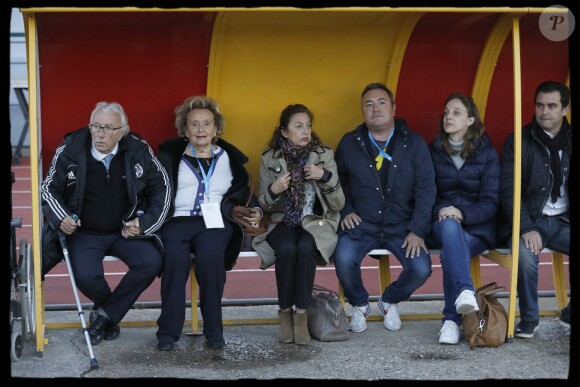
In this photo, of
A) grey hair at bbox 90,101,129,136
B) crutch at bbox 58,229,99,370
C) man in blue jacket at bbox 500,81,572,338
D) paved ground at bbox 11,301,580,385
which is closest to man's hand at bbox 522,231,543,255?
man in blue jacket at bbox 500,81,572,338

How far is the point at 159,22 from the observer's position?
631cm

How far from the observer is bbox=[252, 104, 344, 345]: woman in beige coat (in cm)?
591

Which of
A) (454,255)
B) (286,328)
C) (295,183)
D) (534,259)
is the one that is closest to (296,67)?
(295,183)

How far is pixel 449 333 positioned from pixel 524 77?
221cm

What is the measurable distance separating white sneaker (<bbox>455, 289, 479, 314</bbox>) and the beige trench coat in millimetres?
899

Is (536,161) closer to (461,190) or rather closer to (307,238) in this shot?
(461,190)

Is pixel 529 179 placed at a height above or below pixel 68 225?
above

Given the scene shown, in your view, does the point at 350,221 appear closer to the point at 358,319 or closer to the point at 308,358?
the point at 358,319

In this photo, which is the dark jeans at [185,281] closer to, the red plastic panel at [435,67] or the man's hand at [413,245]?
the man's hand at [413,245]

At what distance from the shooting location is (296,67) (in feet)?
21.8

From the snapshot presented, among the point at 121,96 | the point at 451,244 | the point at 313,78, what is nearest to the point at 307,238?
the point at 451,244

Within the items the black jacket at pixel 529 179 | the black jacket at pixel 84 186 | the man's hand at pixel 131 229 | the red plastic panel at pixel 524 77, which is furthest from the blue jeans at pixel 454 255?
the man's hand at pixel 131 229

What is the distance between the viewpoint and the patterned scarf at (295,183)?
6.10 meters

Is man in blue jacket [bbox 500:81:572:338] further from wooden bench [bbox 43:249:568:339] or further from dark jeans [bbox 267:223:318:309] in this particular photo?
dark jeans [bbox 267:223:318:309]
